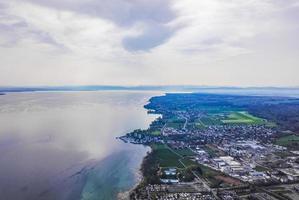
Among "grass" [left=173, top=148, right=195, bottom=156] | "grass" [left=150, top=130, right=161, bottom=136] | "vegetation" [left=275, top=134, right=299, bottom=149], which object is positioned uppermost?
"grass" [left=150, top=130, right=161, bottom=136]

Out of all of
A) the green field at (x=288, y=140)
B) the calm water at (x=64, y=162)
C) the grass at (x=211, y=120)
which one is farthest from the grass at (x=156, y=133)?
the green field at (x=288, y=140)

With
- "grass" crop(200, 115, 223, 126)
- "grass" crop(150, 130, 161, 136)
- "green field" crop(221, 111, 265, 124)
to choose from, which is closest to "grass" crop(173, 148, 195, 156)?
"grass" crop(150, 130, 161, 136)

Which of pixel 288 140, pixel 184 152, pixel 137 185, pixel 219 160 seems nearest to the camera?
pixel 137 185

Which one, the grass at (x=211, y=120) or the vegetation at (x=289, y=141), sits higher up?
the grass at (x=211, y=120)

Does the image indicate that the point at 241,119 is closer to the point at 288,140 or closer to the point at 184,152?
the point at 288,140

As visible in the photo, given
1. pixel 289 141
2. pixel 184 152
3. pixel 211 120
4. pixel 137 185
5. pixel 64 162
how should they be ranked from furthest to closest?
pixel 211 120 → pixel 289 141 → pixel 184 152 → pixel 64 162 → pixel 137 185

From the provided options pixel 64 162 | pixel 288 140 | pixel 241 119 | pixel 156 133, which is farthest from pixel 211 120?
pixel 64 162

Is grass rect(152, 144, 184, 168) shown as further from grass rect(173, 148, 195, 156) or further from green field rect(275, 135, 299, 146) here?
green field rect(275, 135, 299, 146)

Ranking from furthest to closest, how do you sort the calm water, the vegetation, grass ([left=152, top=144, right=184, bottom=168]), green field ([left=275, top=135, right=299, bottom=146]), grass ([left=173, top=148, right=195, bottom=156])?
green field ([left=275, top=135, right=299, bottom=146]), the vegetation, grass ([left=173, top=148, right=195, bottom=156]), grass ([left=152, top=144, right=184, bottom=168]), the calm water

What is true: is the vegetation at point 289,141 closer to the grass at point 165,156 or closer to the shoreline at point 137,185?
the grass at point 165,156

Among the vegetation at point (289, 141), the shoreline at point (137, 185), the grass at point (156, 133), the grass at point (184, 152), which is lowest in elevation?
the shoreline at point (137, 185)
